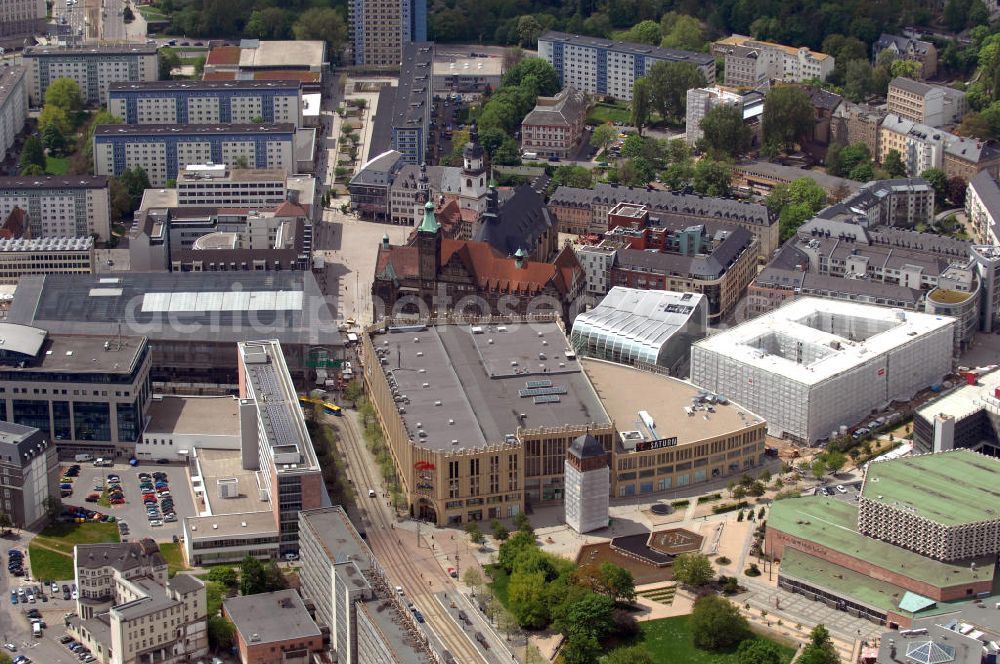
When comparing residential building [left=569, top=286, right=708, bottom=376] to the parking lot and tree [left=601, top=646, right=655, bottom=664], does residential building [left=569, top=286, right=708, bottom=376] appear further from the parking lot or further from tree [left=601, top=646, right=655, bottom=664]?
tree [left=601, top=646, right=655, bottom=664]

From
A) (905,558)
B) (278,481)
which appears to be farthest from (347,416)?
(905,558)

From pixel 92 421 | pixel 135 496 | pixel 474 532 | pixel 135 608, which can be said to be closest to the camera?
pixel 135 608

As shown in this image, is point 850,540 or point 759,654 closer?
point 759,654

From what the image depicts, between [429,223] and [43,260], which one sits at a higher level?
[429,223]

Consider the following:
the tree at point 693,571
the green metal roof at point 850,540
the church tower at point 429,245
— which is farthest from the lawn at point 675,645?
the church tower at point 429,245

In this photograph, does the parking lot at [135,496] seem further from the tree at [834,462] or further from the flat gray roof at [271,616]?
the tree at [834,462]

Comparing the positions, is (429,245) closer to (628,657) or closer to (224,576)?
(224,576)

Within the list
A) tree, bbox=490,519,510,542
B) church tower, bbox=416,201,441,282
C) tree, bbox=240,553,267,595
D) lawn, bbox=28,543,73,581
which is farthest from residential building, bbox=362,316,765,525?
lawn, bbox=28,543,73,581

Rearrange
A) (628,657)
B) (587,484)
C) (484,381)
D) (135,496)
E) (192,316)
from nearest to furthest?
(628,657), (587,484), (135,496), (484,381), (192,316)

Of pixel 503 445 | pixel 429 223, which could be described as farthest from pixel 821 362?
pixel 429 223

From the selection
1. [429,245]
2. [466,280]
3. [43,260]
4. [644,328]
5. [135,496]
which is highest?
[429,245]
